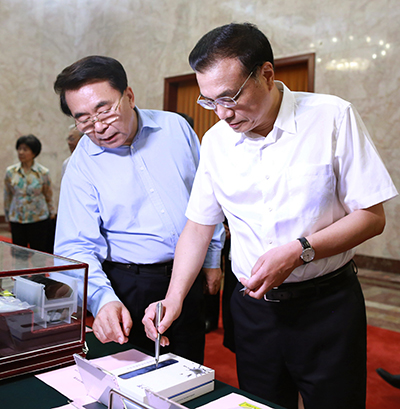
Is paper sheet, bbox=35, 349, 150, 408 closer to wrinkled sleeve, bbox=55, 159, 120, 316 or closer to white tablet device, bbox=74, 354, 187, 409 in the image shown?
white tablet device, bbox=74, 354, 187, 409

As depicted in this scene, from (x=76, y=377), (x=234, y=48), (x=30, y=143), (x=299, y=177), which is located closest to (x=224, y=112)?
(x=234, y=48)

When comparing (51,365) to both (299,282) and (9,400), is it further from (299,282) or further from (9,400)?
(299,282)

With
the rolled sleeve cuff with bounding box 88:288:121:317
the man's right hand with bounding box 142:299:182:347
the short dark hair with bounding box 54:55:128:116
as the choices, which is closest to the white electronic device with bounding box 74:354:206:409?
the man's right hand with bounding box 142:299:182:347

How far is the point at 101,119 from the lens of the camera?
5.16 ft

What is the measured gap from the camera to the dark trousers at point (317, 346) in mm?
1332

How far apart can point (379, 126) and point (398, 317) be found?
2.59 meters

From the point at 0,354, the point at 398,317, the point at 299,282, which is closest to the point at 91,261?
the point at 0,354

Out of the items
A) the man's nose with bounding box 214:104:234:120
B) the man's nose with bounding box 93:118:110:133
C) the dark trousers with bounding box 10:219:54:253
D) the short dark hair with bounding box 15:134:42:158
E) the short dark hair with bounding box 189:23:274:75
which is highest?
the short dark hair with bounding box 189:23:274:75

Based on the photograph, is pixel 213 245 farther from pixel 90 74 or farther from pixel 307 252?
pixel 90 74

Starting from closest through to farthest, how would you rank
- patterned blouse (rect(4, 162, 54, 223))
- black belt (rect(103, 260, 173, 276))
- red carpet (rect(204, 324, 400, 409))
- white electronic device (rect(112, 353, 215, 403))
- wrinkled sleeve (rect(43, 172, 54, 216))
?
white electronic device (rect(112, 353, 215, 403))
black belt (rect(103, 260, 173, 276))
red carpet (rect(204, 324, 400, 409))
patterned blouse (rect(4, 162, 54, 223))
wrinkled sleeve (rect(43, 172, 54, 216))

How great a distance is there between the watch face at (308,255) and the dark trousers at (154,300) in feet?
2.09

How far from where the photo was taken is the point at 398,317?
12.9 feet

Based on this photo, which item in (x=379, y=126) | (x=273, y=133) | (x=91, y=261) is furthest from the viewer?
(x=379, y=126)

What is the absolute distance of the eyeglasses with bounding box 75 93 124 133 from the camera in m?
1.57
